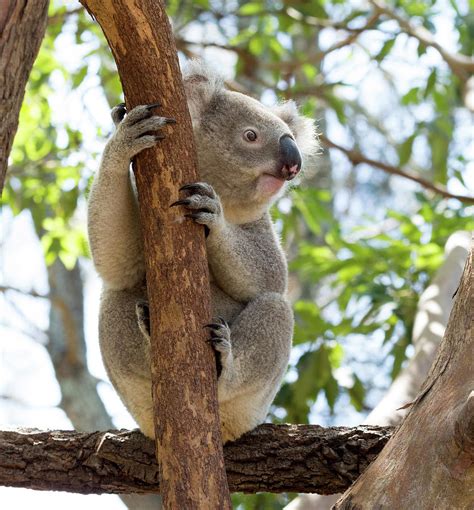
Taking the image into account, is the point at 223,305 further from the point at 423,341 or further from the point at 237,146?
the point at 423,341

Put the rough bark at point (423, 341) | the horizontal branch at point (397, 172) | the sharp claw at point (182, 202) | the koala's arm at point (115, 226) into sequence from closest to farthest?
the sharp claw at point (182, 202)
the koala's arm at point (115, 226)
the rough bark at point (423, 341)
the horizontal branch at point (397, 172)

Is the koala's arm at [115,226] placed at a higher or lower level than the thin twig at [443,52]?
lower

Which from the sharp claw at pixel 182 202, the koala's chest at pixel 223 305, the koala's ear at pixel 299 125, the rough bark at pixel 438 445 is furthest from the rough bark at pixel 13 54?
the rough bark at pixel 438 445

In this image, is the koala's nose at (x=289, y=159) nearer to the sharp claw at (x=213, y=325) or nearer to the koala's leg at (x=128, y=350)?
the koala's leg at (x=128, y=350)

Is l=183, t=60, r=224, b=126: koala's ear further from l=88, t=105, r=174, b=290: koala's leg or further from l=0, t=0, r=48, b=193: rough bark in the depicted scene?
l=0, t=0, r=48, b=193: rough bark

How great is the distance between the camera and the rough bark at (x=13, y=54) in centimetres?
360

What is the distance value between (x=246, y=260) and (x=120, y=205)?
2.23 feet

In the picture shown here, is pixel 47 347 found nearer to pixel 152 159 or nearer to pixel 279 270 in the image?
pixel 279 270

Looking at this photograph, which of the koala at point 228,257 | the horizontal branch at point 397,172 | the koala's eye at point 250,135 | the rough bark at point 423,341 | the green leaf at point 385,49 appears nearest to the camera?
the koala at point 228,257

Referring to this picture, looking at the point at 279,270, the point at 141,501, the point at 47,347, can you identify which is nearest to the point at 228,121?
the point at 279,270

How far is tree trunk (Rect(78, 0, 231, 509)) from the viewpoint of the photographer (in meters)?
2.89

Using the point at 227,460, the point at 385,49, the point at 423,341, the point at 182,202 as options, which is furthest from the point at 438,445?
the point at 385,49

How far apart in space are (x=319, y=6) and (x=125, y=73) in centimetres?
428

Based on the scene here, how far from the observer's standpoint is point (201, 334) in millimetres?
3121
